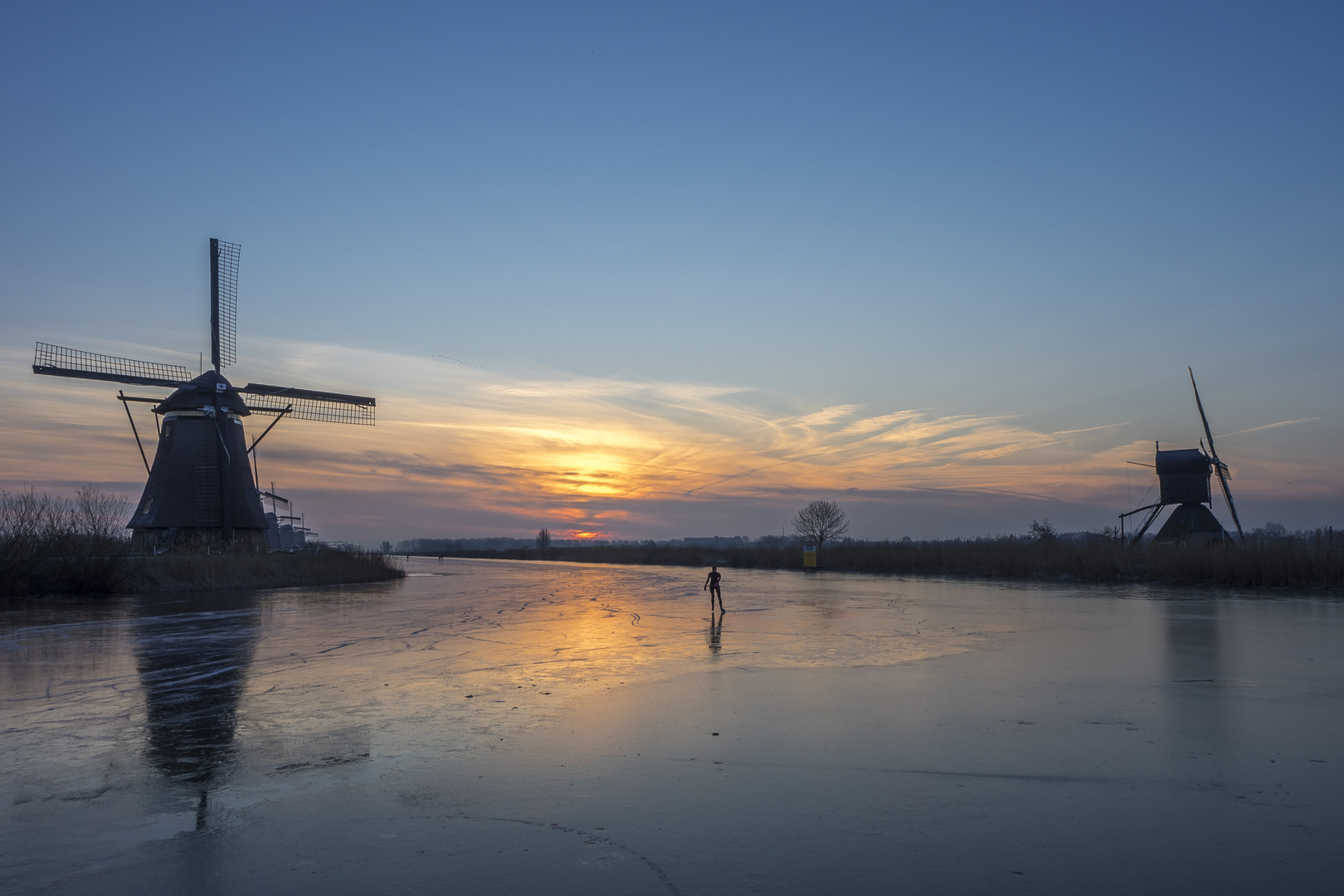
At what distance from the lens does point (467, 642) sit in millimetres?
13719

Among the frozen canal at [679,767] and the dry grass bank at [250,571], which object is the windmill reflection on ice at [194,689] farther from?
the dry grass bank at [250,571]

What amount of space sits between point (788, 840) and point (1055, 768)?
249cm

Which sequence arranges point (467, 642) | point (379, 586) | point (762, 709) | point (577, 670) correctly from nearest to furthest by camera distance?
point (762, 709)
point (577, 670)
point (467, 642)
point (379, 586)

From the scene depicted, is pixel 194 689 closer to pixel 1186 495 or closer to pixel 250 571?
pixel 250 571

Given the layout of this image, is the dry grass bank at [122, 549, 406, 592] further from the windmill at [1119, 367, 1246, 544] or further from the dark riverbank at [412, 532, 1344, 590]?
the windmill at [1119, 367, 1246, 544]

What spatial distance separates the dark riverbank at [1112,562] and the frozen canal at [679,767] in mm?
15956

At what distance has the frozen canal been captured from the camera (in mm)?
4125

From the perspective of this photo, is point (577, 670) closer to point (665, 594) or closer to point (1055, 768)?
point (1055, 768)

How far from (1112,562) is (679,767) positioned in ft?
105

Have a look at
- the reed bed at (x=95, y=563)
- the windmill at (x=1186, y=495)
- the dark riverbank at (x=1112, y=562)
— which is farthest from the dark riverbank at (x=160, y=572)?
the windmill at (x=1186, y=495)

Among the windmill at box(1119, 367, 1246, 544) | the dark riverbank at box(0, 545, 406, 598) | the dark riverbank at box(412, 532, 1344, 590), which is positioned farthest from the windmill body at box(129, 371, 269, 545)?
the windmill at box(1119, 367, 1246, 544)

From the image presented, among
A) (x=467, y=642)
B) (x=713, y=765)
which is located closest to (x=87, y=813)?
(x=713, y=765)

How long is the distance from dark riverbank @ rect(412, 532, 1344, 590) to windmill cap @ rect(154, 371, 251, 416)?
33.5 metres

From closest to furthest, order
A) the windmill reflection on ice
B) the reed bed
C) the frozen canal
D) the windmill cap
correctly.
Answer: the frozen canal < the windmill reflection on ice < the reed bed < the windmill cap
